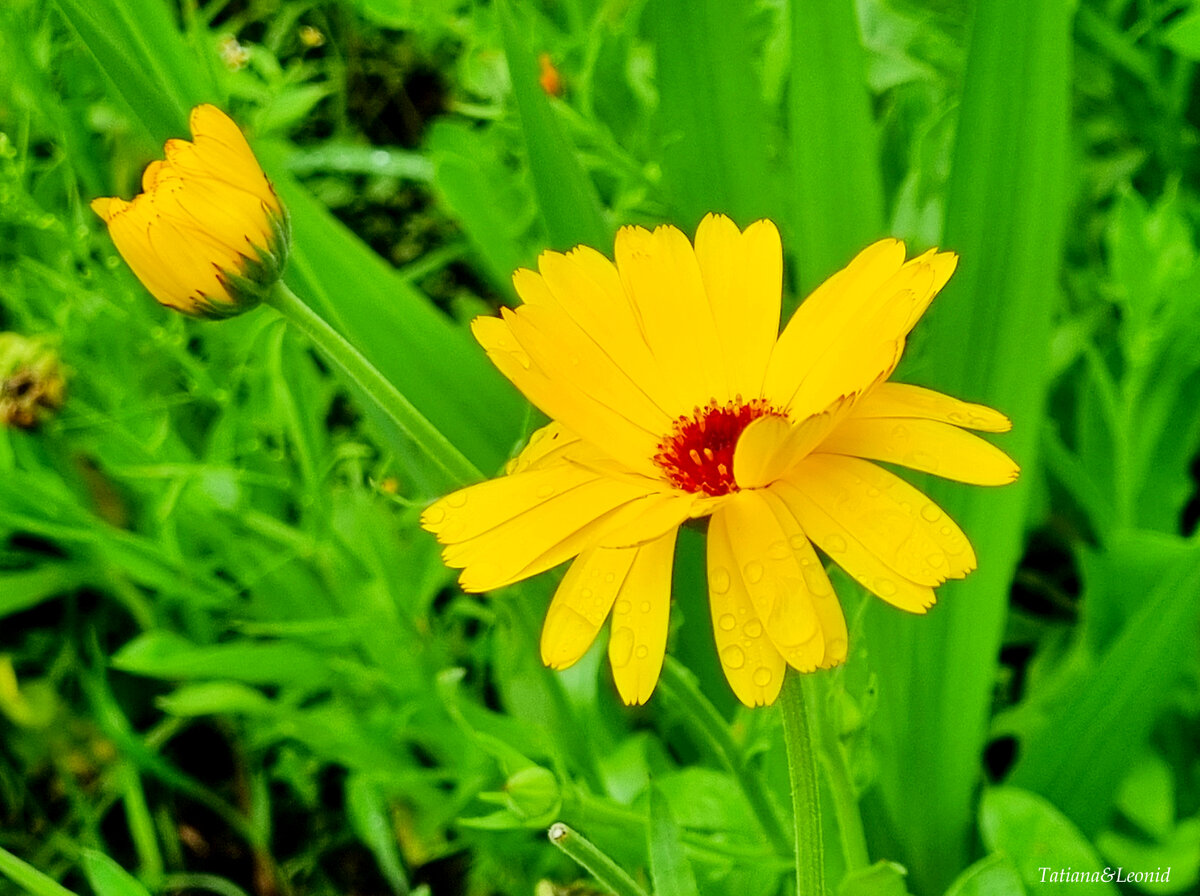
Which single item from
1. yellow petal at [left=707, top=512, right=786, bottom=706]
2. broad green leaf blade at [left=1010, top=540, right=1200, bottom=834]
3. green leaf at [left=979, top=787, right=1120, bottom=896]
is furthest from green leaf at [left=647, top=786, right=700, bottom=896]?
broad green leaf blade at [left=1010, top=540, right=1200, bottom=834]

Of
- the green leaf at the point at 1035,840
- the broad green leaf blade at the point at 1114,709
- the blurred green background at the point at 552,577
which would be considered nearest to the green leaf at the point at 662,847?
the blurred green background at the point at 552,577

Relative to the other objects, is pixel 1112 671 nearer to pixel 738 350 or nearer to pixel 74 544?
pixel 738 350

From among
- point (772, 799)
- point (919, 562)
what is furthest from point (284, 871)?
point (919, 562)

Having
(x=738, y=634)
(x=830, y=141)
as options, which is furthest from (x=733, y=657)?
(x=830, y=141)

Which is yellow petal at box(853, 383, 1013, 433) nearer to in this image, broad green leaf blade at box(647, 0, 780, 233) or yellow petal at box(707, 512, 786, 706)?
yellow petal at box(707, 512, 786, 706)

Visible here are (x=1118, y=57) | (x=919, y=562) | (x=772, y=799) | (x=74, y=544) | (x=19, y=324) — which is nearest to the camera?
(x=919, y=562)
